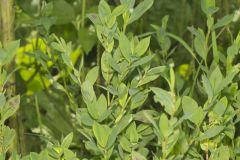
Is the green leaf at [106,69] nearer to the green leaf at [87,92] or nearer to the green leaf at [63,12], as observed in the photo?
the green leaf at [87,92]

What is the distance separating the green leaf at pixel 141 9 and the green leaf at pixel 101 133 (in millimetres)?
190

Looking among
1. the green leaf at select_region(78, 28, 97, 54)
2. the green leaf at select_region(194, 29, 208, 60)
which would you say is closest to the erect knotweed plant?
the green leaf at select_region(194, 29, 208, 60)

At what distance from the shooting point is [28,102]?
1889mm

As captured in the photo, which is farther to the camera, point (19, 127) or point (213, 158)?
point (19, 127)

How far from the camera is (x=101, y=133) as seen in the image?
92cm

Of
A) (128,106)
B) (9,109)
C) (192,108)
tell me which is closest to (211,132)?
(192,108)

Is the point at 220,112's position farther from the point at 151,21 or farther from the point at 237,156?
the point at 151,21

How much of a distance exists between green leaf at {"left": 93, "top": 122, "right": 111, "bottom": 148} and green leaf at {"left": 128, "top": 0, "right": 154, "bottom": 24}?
0.62 feet

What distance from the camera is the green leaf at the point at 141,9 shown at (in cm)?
101

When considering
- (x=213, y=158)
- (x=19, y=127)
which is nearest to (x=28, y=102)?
(x=19, y=127)

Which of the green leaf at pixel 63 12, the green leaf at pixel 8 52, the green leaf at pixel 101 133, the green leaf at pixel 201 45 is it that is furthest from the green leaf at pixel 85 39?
the green leaf at pixel 101 133

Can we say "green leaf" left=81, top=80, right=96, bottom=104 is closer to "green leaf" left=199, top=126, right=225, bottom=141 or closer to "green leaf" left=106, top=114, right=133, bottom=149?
"green leaf" left=106, top=114, right=133, bottom=149

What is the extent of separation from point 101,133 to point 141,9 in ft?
0.69

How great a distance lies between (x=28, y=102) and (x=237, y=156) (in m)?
0.89
